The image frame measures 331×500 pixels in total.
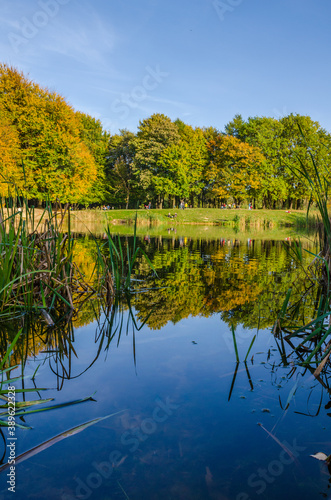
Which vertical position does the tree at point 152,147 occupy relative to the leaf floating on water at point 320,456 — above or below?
above

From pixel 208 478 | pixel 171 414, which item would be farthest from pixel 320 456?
pixel 171 414

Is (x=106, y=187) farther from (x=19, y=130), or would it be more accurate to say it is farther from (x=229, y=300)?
(x=229, y=300)

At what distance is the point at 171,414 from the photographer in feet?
7.69

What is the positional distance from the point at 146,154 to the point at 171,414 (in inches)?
1796

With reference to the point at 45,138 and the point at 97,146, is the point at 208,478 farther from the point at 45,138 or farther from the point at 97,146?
the point at 97,146

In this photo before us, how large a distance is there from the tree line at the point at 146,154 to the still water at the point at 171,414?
26043 millimetres

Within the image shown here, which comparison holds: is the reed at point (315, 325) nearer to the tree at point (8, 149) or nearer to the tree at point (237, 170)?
the tree at point (8, 149)

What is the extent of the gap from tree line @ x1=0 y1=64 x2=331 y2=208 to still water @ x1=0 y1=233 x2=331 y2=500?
85.4 feet

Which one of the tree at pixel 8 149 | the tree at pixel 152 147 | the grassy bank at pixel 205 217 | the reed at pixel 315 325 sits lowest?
the reed at pixel 315 325

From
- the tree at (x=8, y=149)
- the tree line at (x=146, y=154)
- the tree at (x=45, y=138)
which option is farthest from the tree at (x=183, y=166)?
the tree at (x=8, y=149)

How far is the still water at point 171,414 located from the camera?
176 centimetres

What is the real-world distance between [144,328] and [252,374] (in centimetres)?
170

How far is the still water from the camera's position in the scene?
1.76m

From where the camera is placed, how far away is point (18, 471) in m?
1.82
